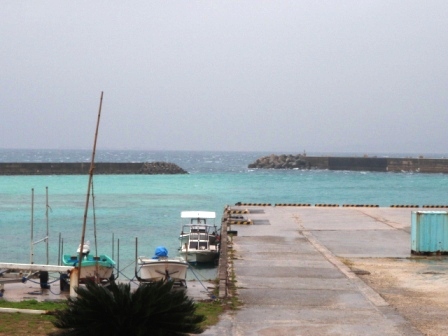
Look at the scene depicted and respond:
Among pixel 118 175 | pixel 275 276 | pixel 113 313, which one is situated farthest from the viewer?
pixel 118 175

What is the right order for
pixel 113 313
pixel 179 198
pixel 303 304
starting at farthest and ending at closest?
pixel 179 198, pixel 303 304, pixel 113 313

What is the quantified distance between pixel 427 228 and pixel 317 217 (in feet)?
49.0

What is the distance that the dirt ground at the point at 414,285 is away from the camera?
14.7m

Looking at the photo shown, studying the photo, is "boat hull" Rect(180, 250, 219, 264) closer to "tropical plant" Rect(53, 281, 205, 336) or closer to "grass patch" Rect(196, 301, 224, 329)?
"grass patch" Rect(196, 301, 224, 329)

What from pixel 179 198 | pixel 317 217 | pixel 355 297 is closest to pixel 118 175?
pixel 179 198

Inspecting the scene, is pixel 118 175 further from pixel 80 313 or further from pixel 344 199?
pixel 80 313

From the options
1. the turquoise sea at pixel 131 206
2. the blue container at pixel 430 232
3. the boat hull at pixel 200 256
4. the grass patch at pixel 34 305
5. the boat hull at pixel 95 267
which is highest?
the blue container at pixel 430 232

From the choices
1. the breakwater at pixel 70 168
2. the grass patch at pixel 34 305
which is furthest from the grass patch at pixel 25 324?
the breakwater at pixel 70 168

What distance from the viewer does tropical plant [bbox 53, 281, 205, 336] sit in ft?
32.4

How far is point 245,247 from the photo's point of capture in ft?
86.9

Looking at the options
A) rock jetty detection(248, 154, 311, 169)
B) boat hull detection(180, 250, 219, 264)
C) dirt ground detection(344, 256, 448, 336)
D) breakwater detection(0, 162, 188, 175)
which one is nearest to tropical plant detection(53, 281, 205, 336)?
dirt ground detection(344, 256, 448, 336)

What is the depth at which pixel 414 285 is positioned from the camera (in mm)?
18609

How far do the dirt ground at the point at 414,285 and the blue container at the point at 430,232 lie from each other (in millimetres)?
540

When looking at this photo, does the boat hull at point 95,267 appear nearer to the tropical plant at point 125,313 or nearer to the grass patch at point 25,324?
the grass patch at point 25,324
